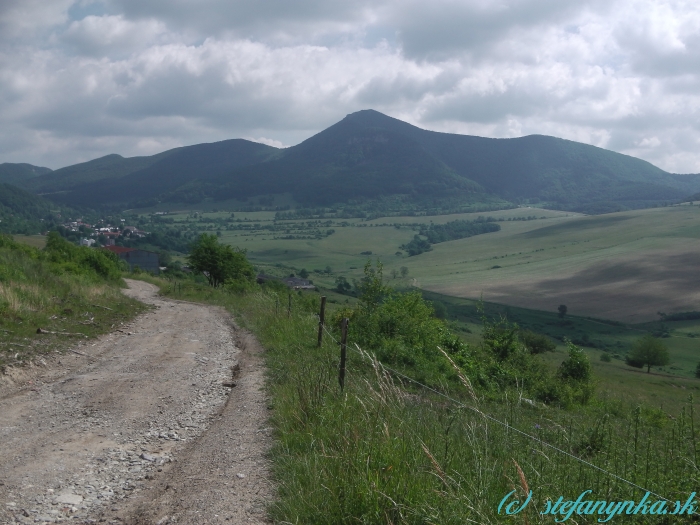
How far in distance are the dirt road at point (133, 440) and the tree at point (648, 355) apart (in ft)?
168

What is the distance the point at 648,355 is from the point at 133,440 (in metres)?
56.7

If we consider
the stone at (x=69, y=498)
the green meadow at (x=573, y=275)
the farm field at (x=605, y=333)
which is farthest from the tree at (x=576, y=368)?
the farm field at (x=605, y=333)

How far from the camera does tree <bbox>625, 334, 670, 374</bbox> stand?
5388 centimetres

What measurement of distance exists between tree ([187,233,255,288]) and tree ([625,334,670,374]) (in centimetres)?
3690

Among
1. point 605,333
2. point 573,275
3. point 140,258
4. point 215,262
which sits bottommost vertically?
point 605,333

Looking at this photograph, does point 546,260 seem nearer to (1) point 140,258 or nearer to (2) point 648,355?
(2) point 648,355

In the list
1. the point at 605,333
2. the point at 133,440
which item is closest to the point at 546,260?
the point at 605,333

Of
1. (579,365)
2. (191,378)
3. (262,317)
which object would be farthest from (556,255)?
(191,378)

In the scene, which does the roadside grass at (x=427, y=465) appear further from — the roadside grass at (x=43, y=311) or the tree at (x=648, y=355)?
the tree at (x=648, y=355)

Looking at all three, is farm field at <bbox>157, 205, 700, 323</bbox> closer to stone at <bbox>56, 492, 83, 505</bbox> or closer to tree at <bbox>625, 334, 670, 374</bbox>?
tree at <bbox>625, 334, 670, 374</bbox>

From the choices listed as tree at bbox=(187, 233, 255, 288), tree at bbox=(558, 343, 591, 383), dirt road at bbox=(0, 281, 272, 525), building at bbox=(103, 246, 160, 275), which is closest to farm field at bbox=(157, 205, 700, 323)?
tree at bbox=(558, 343, 591, 383)

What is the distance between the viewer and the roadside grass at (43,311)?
38.4ft

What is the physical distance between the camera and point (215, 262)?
50.3 metres

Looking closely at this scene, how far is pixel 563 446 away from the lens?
657 centimetres
